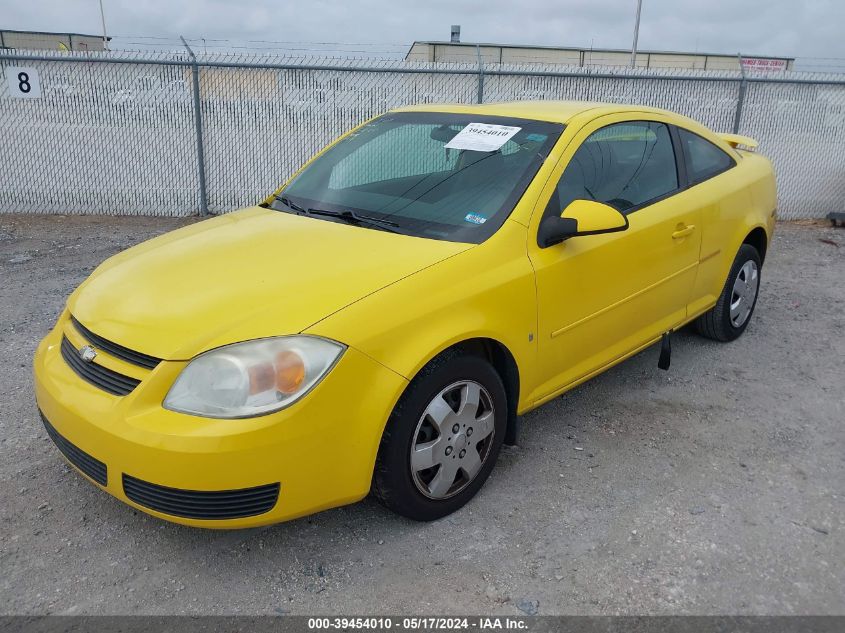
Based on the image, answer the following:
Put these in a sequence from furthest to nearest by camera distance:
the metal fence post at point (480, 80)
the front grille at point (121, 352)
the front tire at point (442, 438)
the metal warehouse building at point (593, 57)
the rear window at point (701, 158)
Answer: the metal warehouse building at point (593, 57) < the metal fence post at point (480, 80) < the rear window at point (701, 158) < the front tire at point (442, 438) < the front grille at point (121, 352)

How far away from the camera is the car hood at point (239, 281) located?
97.5 inches

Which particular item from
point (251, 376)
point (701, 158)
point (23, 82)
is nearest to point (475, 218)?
point (251, 376)

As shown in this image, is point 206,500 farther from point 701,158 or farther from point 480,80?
point 480,80

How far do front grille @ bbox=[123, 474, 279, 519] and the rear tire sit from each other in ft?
11.1

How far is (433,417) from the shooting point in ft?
8.97

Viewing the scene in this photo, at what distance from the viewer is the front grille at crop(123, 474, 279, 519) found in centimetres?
237

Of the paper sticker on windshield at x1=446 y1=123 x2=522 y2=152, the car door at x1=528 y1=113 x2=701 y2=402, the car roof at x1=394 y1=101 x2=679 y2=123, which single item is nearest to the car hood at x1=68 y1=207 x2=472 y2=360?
the car door at x1=528 y1=113 x2=701 y2=402

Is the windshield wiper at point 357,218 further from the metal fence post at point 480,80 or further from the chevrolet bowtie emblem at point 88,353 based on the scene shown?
the metal fence post at point 480,80

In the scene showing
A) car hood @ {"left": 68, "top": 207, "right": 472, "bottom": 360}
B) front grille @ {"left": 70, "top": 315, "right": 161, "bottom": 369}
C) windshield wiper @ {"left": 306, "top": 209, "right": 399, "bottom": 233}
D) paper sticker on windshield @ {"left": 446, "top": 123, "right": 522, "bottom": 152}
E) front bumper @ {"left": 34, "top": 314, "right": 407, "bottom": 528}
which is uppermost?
paper sticker on windshield @ {"left": 446, "top": 123, "right": 522, "bottom": 152}

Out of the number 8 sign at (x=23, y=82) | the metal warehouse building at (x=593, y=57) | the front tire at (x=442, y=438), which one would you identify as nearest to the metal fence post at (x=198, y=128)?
the number 8 sign at (x=23, y=82)

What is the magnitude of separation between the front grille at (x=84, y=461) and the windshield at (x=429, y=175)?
4.81 ft

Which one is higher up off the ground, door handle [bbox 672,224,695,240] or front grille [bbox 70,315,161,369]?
door handle [bbox 672,224,695,240]

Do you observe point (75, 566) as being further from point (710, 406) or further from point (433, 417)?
point (710, 406)

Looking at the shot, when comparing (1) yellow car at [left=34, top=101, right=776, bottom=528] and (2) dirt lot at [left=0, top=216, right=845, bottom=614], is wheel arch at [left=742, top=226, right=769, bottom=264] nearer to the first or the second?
(1) yellow car at [left=34, top=101, right=776, bottom=528]
